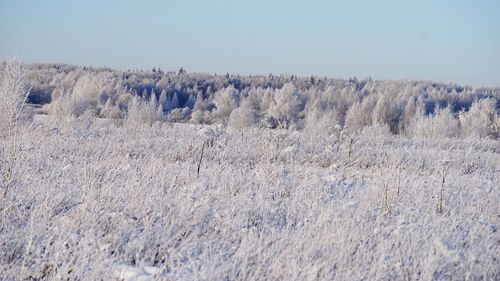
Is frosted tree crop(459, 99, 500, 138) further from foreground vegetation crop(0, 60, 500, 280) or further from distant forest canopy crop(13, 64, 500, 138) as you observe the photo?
foreground vegetation crop(0, 60, 500, 280)

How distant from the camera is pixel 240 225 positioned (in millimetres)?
4676

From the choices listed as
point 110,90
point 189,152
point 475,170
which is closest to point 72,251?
point 189,152

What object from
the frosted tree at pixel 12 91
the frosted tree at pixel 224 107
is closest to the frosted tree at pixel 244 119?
the frosted tree at pixel 224 107

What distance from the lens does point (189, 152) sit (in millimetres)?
9297

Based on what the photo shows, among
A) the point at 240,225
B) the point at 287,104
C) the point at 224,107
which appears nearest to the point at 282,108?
the point at 287,104

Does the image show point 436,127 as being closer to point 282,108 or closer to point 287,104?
point 282,108

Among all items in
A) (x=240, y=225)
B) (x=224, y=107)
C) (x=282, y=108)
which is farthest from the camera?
(x=282, y=108)

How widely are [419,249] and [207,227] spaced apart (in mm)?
1714

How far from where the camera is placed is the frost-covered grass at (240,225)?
140 inches

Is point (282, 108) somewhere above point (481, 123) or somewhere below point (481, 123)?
below

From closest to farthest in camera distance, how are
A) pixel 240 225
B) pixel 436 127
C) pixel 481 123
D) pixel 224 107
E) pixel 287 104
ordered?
pixel 240 225
pixel 436 127
pixel 481 123
pixel 224 107
pixel 287 104

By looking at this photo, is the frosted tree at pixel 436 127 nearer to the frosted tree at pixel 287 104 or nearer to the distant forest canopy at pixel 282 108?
the distant forest canopy at pixel 282 108

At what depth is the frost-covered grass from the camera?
11.7 feet

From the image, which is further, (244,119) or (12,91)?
(244,119)
